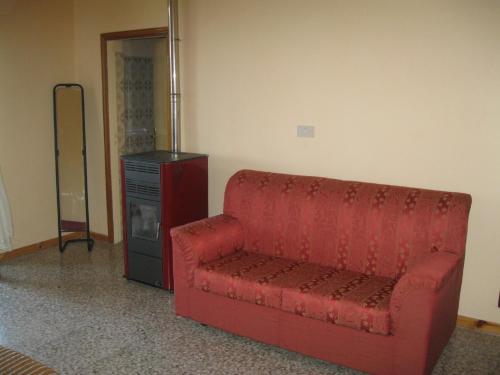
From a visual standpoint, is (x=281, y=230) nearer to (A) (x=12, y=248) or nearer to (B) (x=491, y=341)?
(B) (x=491, y=341)

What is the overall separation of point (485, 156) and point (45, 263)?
367 centimetres

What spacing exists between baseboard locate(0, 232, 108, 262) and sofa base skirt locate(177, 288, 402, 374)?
2095 mm

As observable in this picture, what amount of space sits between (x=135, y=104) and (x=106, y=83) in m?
0.47

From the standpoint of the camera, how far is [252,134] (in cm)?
395

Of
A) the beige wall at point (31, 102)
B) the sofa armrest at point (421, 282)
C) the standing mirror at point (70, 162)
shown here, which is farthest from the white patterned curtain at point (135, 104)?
the sofa armrest at point (421, 282)

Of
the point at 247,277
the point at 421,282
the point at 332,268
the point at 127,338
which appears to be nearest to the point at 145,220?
the point at 127,338

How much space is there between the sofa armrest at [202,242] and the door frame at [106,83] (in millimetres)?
1839

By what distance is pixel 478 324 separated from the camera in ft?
10.6

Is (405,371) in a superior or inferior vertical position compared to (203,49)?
inferior

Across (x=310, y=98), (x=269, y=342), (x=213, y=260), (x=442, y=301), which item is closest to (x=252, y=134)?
(x=310, y=98)

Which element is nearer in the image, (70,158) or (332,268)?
(332,268)

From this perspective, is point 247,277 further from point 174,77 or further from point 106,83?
point 106,83

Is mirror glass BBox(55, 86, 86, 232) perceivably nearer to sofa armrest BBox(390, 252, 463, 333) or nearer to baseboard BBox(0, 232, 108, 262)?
baseboard BBox(0, 232, 108, 262)

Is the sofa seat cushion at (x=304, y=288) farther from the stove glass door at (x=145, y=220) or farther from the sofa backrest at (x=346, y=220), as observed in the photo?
the stove glass door at (x=145, y=220)
